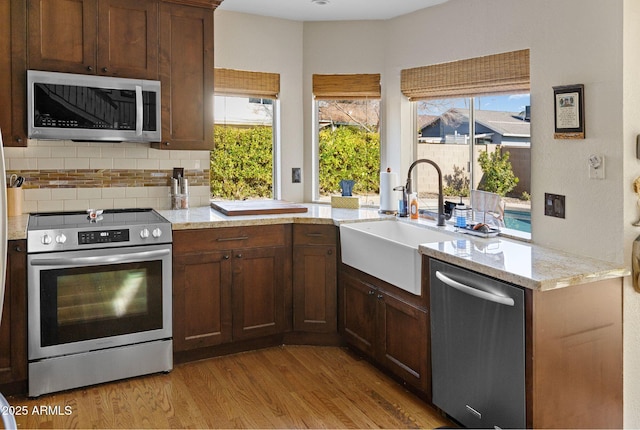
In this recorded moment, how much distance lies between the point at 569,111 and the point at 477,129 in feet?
2.93

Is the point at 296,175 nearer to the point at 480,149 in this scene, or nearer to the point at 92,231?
the point at 480,149

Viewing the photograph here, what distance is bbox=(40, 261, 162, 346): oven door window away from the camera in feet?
A: 9.24

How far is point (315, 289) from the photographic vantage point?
349cm

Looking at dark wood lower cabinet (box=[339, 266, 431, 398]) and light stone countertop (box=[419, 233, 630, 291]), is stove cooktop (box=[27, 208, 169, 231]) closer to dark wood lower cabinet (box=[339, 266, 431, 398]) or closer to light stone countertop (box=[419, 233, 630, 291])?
dark wood lower cabinet (box=[339, 266, 431, 398])

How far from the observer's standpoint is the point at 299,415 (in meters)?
2.64

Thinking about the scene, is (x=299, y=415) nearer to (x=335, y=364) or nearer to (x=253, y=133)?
(x=335, y=364)

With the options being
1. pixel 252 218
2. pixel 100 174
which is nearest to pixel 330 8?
pixel 252 218

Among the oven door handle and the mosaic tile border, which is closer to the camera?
the oven door handle

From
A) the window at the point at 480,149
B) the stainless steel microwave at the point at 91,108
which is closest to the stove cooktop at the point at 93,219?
the stainless steel microwave at the point at 91,108

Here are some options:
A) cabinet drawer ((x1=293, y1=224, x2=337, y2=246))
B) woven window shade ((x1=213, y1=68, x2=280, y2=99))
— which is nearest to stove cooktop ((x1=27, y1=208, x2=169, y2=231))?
cabinet drawer ((x1=293, y1=224, x2=337, y2=246))

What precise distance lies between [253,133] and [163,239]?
54.2 inches

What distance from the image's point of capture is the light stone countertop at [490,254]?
2.12 meters

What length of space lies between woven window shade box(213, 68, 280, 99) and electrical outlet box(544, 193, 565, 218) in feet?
7.29

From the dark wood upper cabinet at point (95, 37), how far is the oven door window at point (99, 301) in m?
1.23
